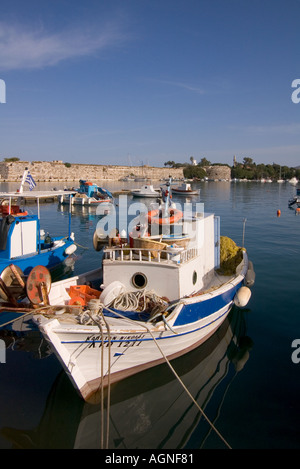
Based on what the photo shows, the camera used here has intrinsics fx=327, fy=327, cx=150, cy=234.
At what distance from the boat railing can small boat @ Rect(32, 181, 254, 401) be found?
0.10 feet

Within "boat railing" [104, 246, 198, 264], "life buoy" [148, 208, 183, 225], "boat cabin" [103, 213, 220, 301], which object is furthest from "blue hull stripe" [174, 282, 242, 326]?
"life buoy" [148, 208, 183, 225]

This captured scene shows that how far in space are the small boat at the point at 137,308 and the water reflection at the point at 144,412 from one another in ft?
1.27

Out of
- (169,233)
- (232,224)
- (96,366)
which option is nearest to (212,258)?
(169,233)

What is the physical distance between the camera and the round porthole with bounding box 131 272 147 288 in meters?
9.88

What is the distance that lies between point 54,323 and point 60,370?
2713mm

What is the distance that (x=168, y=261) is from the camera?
381 inches

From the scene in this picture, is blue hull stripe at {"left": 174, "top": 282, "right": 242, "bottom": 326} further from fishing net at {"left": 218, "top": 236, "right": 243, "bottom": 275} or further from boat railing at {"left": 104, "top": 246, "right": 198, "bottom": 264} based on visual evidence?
fishing net at {"left": 218, "top": 236, "right": 243, "bottom": 275}

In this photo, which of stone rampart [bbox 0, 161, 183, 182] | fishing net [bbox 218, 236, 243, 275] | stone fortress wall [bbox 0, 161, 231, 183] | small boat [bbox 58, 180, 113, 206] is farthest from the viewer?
stone fortress wall [bbox 0, 161, 231, 183]

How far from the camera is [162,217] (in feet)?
36.6

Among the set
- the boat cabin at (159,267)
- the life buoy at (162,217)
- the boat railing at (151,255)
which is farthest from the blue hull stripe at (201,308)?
the life buoy at (162,217)

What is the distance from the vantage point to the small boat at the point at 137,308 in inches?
295

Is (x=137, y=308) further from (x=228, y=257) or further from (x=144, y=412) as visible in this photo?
(x=228, y=257)

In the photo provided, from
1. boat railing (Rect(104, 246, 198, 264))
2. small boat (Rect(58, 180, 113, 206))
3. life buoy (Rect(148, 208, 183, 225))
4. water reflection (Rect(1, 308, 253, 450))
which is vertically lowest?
water reflection (Rect(1, 308, 253, 450))

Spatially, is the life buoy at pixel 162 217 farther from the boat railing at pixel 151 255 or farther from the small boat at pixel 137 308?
the boat railing at pixel 151 255
